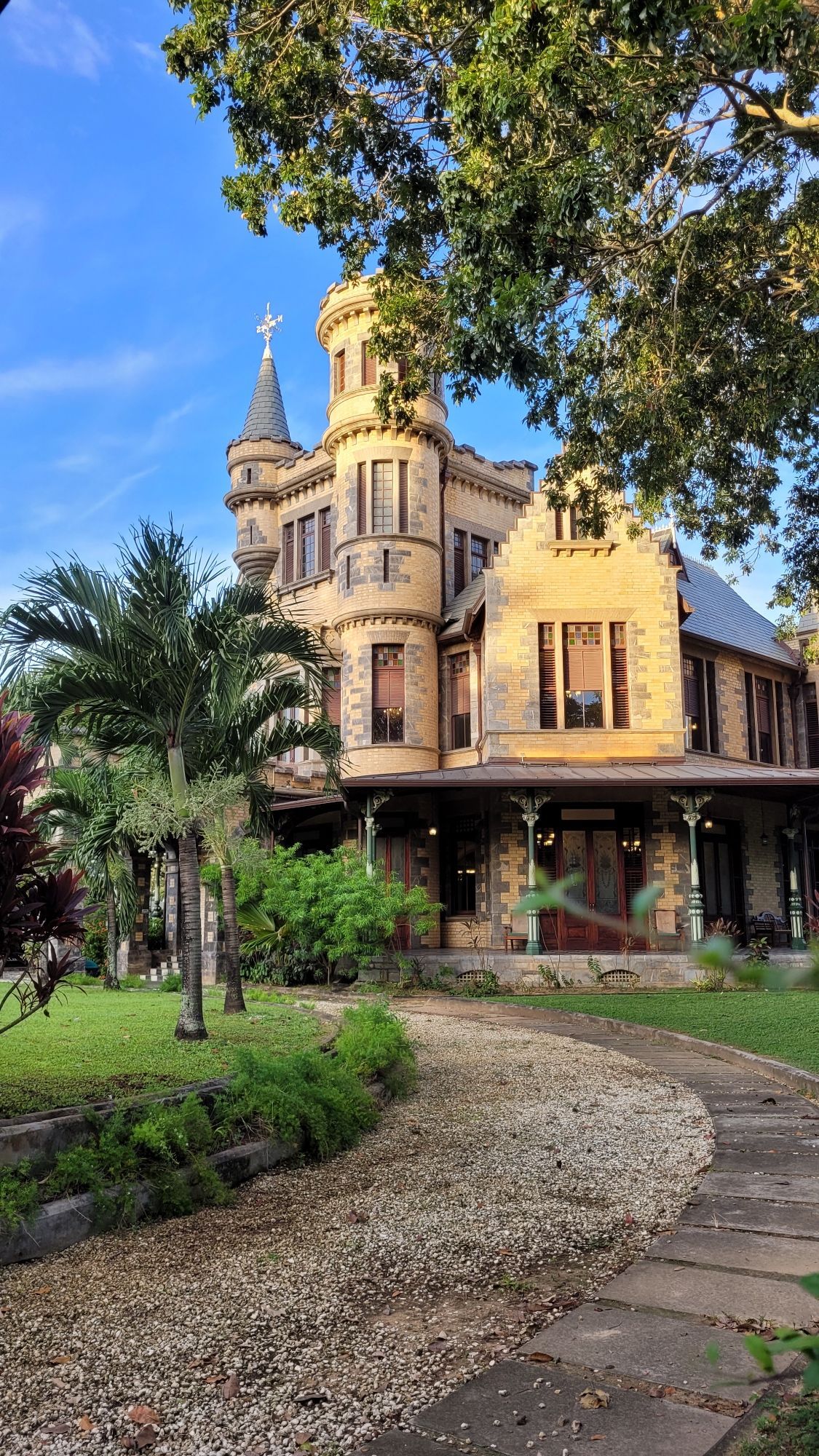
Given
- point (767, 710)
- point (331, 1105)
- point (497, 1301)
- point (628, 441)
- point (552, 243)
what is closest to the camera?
point (497, 1301)

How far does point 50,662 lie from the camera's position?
31.5 ft

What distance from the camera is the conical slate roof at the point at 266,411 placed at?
32719mm

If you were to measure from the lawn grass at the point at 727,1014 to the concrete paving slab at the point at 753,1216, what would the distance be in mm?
4439

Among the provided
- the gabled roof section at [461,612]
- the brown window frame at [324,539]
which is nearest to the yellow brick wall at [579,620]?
the gabled roof section at [461,612]

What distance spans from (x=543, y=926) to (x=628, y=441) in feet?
43.3

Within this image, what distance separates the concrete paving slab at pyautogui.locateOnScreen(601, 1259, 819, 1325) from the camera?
3.76 meters

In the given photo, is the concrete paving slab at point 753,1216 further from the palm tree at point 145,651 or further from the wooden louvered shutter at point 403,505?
the wooden louvered shutter at point 403,505

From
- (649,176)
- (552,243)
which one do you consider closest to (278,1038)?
(552,243)

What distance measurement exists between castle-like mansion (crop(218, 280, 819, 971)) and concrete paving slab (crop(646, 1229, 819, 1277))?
15.2 metres

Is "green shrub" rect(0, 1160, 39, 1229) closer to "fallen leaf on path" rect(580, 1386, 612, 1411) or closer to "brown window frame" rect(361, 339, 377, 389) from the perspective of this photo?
"fallen leaf on path" rect(580, 1386, 612, 1411)

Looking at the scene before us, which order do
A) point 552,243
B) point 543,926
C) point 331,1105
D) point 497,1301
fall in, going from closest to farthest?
1. point 497,1301
2. point 331,1105
3. point 552,243
4. point 543,926

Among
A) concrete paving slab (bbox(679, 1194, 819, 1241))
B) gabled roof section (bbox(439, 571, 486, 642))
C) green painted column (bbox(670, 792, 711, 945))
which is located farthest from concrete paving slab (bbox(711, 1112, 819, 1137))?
gabled roof section (bbox(439, 571, 486, 642))

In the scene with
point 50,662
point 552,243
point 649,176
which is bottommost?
point 50,662

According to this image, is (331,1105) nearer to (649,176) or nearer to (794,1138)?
(794,1138)
